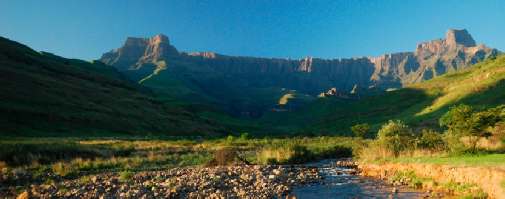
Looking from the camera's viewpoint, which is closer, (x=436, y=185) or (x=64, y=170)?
(x=436, y=185)

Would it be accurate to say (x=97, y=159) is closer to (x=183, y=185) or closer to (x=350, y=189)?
(x=183, y=185)

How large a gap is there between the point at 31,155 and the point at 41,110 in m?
60.9

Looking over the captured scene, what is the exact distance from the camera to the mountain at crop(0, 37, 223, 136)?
90438mm

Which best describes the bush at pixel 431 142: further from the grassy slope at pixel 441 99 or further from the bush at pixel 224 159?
the grassy slope at pixel 441 99

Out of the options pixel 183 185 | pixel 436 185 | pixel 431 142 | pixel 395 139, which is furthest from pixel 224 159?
pixel 436 185

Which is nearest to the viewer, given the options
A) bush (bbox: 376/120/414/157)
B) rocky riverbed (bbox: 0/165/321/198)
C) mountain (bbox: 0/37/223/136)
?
rocky riverbed (bbox: 0/165/321/198)

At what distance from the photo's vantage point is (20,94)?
108m

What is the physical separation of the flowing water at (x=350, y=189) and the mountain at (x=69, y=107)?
206 feet

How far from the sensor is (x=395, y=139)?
132 ft

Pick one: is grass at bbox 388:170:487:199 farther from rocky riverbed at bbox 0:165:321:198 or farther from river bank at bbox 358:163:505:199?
rocky riverbed at bbox 0:165:321:198

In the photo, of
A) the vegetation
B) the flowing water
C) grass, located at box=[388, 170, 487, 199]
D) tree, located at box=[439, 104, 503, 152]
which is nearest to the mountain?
the vegetation

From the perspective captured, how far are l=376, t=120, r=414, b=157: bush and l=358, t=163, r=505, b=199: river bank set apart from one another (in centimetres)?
554

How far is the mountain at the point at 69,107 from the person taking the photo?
90438mm

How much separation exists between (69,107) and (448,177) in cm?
10383
